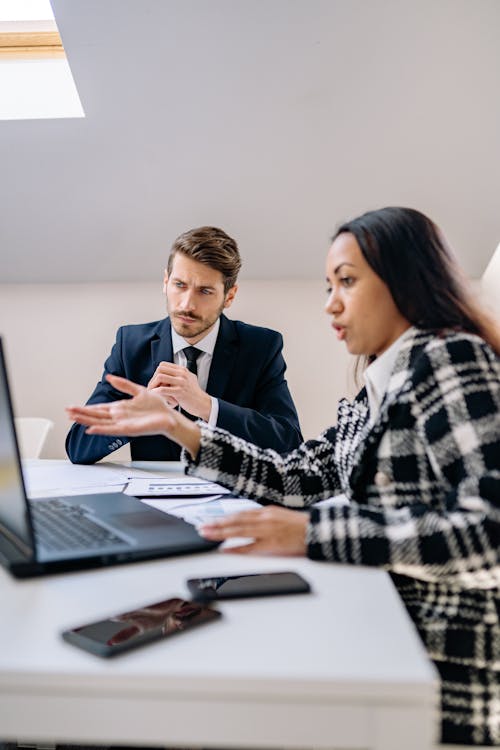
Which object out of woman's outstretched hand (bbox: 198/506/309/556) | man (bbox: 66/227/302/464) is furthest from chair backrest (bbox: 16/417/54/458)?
woman's outstretched hand (bbox: 198/506/309/556)

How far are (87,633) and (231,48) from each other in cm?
234

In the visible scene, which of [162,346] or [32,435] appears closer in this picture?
[162,346]

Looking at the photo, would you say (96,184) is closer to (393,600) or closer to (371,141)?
(371,141)

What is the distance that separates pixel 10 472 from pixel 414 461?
0.58m

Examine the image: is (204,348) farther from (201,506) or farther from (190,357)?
(201,506)

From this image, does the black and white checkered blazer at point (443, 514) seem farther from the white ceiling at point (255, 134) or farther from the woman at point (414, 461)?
the white ceiling at point (255, 134)

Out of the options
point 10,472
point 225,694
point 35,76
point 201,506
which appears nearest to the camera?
point 225,694

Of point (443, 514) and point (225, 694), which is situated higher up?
point (443, 514)

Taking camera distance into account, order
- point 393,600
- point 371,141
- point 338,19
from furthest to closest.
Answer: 1. point 371,141
2. point 338,19
3. point 393,600

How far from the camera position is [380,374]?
120 cm

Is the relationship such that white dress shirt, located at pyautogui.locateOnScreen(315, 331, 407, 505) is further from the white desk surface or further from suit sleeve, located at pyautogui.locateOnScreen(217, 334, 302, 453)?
suit sleeve, located at pyautogui.locateOnScreen(217, 334, 302, 453)

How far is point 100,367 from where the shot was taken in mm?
3545

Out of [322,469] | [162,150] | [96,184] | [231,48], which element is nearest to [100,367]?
[96,184]

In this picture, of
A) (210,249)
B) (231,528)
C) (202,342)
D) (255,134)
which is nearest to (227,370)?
(202,342)
